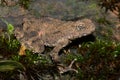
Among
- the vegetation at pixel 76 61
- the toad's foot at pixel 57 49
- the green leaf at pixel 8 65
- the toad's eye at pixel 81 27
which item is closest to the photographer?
the green leaf at pixel 8 65

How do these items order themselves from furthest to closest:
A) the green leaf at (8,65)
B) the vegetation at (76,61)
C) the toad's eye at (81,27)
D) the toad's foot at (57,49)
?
the toad's eye at (81,27), the toad's foot at (57,49), the vegetation at (76,61), the green leaf at (8,65)

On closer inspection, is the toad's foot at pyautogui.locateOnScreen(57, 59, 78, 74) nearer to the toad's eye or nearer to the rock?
the rock

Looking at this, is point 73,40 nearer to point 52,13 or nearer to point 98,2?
point 52,13

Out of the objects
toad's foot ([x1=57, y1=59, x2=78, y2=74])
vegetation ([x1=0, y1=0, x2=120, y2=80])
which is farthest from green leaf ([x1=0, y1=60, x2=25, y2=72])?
toad's foot ([x1=57, y1=59, x2=78, y2=74])

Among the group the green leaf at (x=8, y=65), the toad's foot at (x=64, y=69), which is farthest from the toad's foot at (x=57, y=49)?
the green leaf at (x=8, y=65)

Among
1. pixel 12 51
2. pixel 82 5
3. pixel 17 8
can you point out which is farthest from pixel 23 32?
pixel 82 5

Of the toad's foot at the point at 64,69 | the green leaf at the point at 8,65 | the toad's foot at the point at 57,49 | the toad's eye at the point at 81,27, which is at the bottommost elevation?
the toad's foot at the point at 64,69

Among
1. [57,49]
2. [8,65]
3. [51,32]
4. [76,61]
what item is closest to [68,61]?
[76,61]

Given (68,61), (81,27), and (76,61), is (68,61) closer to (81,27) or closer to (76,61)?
(76,61)

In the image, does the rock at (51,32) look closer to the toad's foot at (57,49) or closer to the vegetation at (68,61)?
the toad's foot at (57,49)
